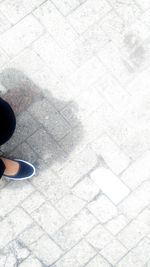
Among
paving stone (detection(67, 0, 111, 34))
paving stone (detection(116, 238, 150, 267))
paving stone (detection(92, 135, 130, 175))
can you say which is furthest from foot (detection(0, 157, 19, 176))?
paving stone (detection(67, 0, 111, 34))

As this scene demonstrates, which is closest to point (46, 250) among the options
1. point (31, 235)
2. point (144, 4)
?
point (31, 235)

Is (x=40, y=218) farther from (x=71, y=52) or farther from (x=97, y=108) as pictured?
(x=71, y=52)

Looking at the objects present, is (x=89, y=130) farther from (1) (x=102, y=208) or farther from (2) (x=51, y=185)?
(1) (x=102, y=208)

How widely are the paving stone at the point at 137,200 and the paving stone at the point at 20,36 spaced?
7.58ft

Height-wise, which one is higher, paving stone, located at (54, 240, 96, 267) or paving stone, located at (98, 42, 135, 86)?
paving stone, located at (98, 42, 135, 86)

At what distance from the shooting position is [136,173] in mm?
4777

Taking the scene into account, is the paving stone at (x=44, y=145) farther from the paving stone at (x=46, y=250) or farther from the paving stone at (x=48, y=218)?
the paving stone at (x=46, y=250)

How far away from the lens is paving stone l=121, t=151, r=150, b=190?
4.77 m

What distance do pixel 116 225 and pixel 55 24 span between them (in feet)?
8.69

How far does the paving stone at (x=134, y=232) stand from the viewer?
4.71m

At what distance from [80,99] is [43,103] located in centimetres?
47

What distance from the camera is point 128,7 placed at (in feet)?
16.0

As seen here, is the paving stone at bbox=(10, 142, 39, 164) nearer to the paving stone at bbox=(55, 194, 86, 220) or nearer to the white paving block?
the paving stone at bbox=(55, 194, 86, 220)

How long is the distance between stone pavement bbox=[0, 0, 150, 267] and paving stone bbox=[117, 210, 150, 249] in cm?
1
